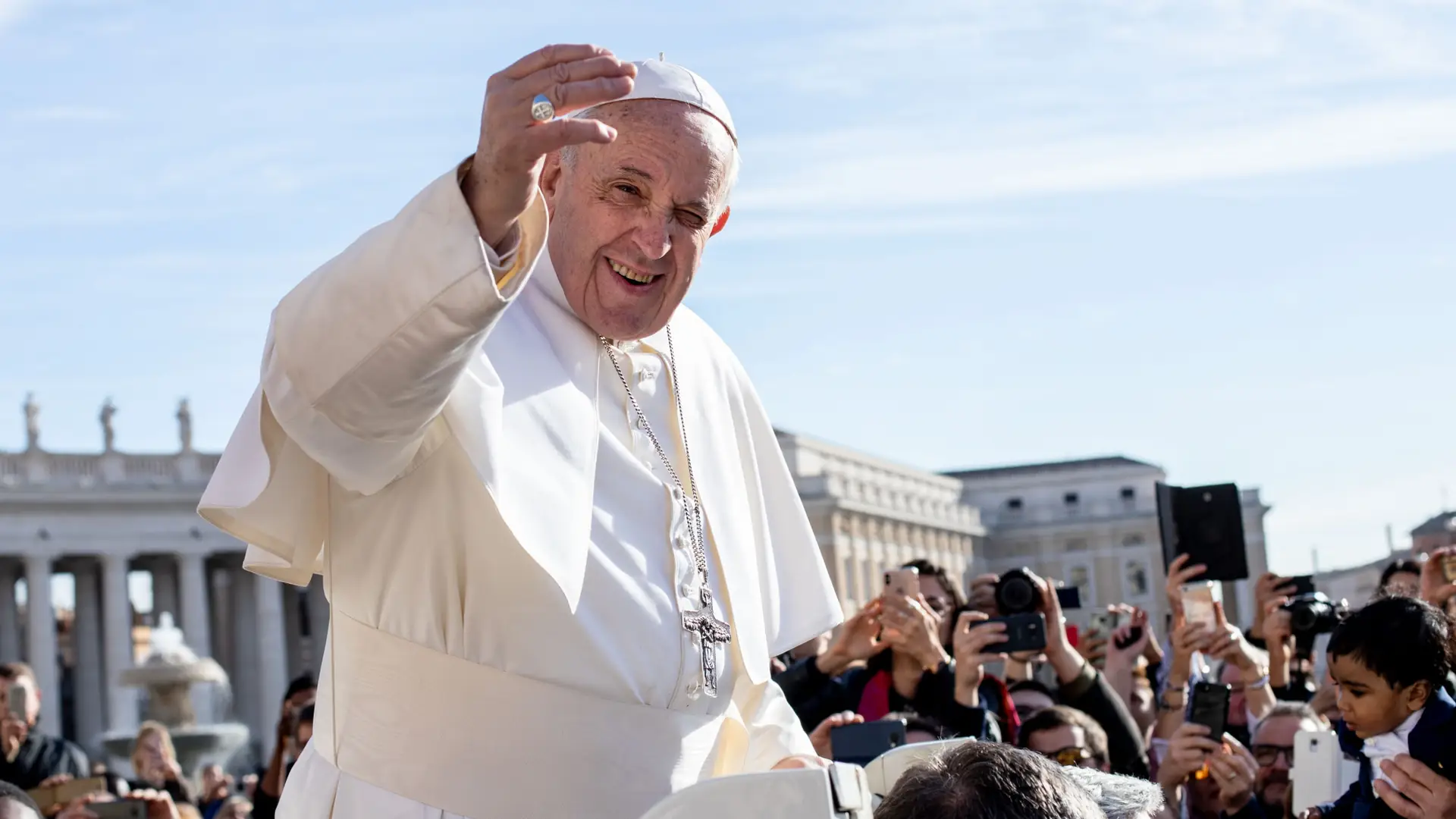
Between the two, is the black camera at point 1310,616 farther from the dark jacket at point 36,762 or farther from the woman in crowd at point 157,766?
→ the woman in crowd at point 157,766

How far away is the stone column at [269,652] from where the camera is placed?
65.6m

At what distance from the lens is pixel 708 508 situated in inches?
136

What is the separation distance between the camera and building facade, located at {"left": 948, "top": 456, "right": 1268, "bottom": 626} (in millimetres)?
111125

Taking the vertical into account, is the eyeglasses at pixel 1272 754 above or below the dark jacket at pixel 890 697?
below

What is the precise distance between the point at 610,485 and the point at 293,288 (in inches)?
28.5

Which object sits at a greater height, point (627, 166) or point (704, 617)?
point (627, 166)

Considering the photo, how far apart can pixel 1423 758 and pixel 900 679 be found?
244cm

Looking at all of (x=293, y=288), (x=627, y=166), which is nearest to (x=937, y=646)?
(x=627, y=166)

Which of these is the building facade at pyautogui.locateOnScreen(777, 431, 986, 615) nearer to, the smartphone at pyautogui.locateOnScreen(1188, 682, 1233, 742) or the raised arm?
the smartphone at pyautogui.locateOnScreen(1188, 682, 1233, 742)

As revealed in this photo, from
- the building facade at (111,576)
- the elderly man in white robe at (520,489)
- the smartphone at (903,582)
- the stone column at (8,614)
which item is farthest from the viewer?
the stone column at (8,614)

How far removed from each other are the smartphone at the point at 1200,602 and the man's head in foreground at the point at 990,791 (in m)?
5.27

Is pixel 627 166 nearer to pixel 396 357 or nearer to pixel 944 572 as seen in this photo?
pixel 396 357

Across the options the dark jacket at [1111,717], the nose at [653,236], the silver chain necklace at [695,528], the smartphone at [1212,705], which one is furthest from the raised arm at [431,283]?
the dark jacket at [1111,717]

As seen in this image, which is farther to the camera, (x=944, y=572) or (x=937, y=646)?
(x=944, y=572)
